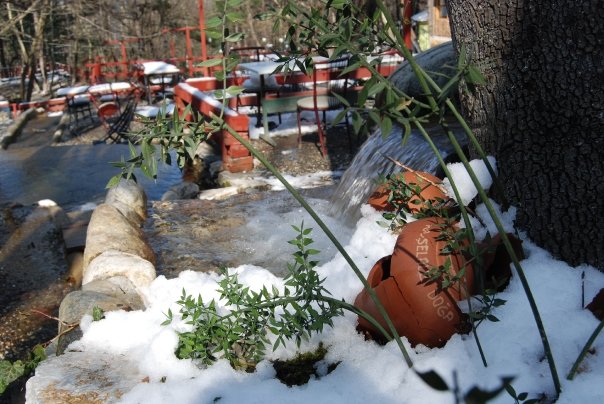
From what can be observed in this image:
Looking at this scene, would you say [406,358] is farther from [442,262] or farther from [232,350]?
[232,350]

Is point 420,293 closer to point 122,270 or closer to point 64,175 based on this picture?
point 122,270

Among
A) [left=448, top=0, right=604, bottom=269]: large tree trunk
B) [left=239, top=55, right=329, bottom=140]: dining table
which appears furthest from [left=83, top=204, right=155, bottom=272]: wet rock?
[left=239, top=55, right=329, bottom=140]: dining table

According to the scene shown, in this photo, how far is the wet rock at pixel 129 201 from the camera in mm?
5211

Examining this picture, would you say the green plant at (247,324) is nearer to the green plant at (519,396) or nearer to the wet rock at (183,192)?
the green plant at (519,396)

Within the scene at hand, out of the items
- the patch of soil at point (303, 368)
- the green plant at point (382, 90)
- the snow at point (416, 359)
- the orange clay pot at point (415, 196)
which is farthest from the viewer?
the orange clay pot at point (415, 196)

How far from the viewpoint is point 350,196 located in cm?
505

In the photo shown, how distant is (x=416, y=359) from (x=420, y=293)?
208 mm

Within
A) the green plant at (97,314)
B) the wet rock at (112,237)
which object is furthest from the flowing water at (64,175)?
the green plant at (97,314)

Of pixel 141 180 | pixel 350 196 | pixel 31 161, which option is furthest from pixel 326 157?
pixel 31 161

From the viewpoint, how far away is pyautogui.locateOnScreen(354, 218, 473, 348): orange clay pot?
78.1 inches

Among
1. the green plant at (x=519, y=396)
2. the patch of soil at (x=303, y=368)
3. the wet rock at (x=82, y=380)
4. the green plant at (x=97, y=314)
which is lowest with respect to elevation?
Result: the green plant at (x=97, y=314)

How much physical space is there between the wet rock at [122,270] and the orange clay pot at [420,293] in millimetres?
1851

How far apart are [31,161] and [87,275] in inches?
334

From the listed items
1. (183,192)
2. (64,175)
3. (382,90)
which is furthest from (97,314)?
(64,175)
